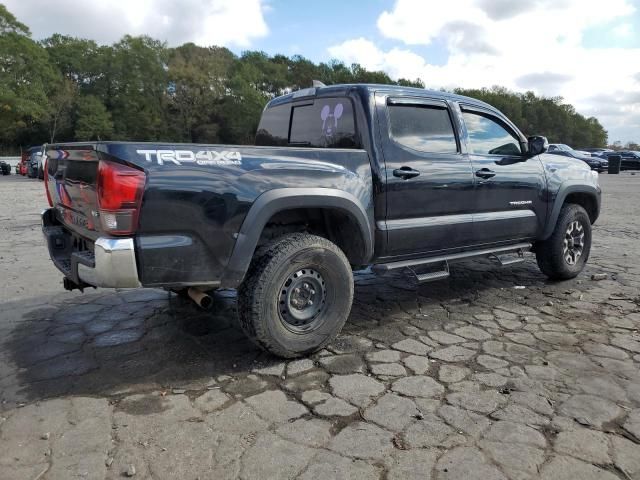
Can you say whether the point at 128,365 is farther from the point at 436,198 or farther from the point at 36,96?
the point at 36,96

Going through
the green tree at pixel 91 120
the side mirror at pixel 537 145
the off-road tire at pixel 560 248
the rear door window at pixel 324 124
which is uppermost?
the green tree at pixel 91 120

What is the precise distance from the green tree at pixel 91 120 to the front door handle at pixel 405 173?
47.3 metres

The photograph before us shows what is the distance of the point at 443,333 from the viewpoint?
4020 millimetres

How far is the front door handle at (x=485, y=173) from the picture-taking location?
4.46 meters

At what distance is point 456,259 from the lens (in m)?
4.43

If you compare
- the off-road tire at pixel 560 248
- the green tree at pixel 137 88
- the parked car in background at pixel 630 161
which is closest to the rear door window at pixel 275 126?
the off-road tire at pixel 560 248

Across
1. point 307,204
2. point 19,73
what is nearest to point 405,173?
point 307,204

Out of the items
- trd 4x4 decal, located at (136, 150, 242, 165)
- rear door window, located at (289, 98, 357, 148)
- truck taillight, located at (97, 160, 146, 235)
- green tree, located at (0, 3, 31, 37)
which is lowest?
truck taillight, located at (97, 160, 146, 235)

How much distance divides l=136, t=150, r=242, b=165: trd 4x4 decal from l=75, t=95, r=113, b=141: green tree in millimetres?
47505

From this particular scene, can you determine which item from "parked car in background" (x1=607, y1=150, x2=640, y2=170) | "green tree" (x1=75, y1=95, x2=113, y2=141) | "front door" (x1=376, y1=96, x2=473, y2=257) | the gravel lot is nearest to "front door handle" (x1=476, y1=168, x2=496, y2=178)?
"front door" (x1=376, y1=96, x2=473, y2=257)

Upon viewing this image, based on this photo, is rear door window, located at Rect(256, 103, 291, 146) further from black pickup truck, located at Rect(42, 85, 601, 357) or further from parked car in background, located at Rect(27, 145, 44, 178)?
parked car in background, located at Rect(27, 145, 44, 178)

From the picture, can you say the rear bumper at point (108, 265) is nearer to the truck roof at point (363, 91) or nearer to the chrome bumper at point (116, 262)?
the chrome bumper at point (116, 262)

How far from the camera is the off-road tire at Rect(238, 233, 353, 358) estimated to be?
10.6ft

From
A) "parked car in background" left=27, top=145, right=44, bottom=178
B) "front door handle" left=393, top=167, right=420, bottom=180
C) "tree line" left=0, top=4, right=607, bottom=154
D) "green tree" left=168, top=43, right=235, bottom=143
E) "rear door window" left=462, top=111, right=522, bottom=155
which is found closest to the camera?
"front door handle" left=393, top=167, right=420, bottom=180
